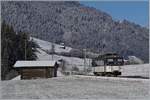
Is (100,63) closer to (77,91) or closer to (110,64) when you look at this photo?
(110,64)

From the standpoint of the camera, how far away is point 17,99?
544 inches

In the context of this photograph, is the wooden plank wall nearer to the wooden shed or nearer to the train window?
the wooden shed

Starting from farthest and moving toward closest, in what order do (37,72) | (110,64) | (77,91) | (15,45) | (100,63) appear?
(15,45) → (37,72) → (100,63) → (110,64) → (77,91)

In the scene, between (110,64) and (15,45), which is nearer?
(110,64)

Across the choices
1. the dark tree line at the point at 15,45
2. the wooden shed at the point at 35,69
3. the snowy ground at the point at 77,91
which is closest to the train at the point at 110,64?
the wooden shed at the point at 35,69

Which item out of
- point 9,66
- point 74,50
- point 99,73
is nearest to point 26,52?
point 9,66

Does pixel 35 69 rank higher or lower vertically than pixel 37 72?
higher

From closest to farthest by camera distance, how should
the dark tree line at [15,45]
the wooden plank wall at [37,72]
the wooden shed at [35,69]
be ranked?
1. the wooden plank wall at [37,72]
2. the wooden shed at [35,69]
3. the dark tree line at [15,45]

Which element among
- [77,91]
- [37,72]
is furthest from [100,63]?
[77,91]

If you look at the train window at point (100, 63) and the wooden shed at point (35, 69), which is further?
the wooden shed at point (35, 69)

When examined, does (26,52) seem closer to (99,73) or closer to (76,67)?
(76,67)

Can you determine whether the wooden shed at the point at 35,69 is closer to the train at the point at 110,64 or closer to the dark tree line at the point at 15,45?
the train at the point at 110,64

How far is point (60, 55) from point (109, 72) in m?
87.2

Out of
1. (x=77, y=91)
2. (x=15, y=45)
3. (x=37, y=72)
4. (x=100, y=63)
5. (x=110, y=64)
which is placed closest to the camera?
(x=77, y=91)
